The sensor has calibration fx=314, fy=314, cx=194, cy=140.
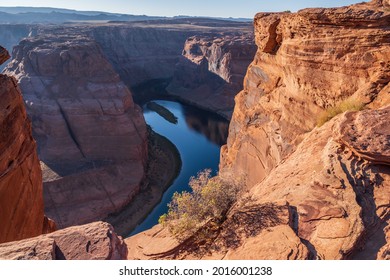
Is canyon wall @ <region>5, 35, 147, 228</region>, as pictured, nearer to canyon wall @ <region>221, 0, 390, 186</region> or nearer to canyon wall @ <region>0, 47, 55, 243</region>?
canyon wall @ <region>221, 0, 390, 186</region>

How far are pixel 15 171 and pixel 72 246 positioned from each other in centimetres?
826

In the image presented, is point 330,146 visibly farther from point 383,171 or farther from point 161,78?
point 161,78

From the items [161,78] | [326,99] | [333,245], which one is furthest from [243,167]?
[161,78]

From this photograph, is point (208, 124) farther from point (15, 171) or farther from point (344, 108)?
point (15, 171)

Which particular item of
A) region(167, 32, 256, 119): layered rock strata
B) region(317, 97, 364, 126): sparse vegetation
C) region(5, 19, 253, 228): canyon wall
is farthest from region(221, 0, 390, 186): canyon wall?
region(167, 32, 256, 119): layered rock strata

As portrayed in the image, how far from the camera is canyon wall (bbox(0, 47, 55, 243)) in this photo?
41.2 ft

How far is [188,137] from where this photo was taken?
2088 inches

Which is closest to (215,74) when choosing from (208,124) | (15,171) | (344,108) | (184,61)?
(184,61)

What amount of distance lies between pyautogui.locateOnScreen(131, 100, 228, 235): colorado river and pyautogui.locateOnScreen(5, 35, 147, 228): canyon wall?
3956 mm

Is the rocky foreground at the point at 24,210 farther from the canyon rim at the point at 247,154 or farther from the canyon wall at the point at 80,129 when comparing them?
the canyon wall at the point at 80,129

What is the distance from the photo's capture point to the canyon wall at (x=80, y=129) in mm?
31578

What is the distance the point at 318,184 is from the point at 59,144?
110 feet

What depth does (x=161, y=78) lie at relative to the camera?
90312 millimetres

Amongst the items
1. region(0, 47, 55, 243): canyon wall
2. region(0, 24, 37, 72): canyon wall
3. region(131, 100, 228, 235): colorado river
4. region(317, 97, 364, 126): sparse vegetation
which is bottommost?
region(131, 100, 228, 235): colorado river
